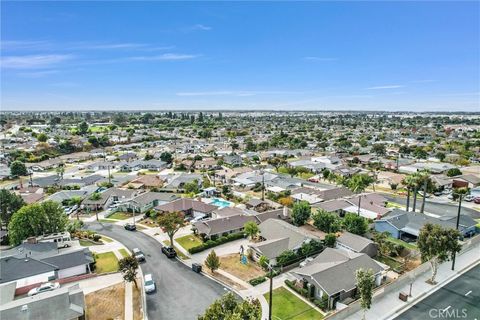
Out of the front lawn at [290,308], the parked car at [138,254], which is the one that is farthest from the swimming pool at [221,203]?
the front lawn at [290,308]

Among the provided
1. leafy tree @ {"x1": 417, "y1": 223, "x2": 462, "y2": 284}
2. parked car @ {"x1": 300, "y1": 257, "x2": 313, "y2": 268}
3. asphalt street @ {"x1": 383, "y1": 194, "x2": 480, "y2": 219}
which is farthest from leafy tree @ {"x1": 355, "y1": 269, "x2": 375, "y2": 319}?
asphalt street @ {"x1": 383, "y1": 194, "x2": 480, "y2": 219}

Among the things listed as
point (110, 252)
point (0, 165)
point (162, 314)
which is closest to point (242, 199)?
point (110, 252)

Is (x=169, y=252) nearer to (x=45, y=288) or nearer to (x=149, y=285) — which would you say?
(x=149, y=285)

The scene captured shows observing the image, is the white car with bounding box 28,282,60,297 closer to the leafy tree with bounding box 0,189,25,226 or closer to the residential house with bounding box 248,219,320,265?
the residential house with bounding box 248,219,320,265

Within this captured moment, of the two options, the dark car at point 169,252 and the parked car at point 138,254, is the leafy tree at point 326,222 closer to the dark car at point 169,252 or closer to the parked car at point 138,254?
the dark car at point 169,252

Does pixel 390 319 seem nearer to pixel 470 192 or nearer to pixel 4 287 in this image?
pixel 4 287

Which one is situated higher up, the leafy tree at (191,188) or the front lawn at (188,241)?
the leafy tree at (191,188)

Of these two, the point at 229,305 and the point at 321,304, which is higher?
the point at 229,305
